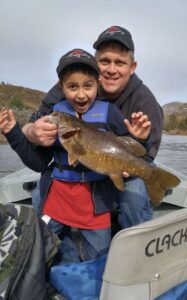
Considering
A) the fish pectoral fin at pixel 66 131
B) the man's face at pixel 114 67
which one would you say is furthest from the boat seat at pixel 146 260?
the man's face at pixel 114 67

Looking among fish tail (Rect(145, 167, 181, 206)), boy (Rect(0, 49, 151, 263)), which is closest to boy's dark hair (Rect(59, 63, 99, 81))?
boy (Rect(0, 49, 151, 263))

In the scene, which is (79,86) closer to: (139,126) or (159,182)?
(139,126)

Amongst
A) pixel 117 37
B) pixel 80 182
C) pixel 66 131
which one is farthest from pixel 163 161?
pixel 66 131

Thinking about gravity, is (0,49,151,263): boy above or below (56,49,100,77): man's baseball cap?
below

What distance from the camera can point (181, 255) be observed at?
2527mm

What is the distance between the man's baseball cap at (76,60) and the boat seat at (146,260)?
1653mm

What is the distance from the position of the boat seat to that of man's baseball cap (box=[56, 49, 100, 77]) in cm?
165

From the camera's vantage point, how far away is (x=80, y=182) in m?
3.75

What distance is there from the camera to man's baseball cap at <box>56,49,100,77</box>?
3.50m

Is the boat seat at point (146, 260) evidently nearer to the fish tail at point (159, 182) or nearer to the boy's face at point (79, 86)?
the fish tail at point (159, 182)

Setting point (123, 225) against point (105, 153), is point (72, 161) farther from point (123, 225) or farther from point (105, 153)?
point (123, 225)

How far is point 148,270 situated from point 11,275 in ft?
2.99

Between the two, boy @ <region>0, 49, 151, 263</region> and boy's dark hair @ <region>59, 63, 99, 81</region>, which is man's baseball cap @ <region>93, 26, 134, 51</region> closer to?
boy @ <region>0, 49, 151, 263</region>

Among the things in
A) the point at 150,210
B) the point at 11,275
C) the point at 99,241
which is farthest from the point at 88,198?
the point at 11,275
